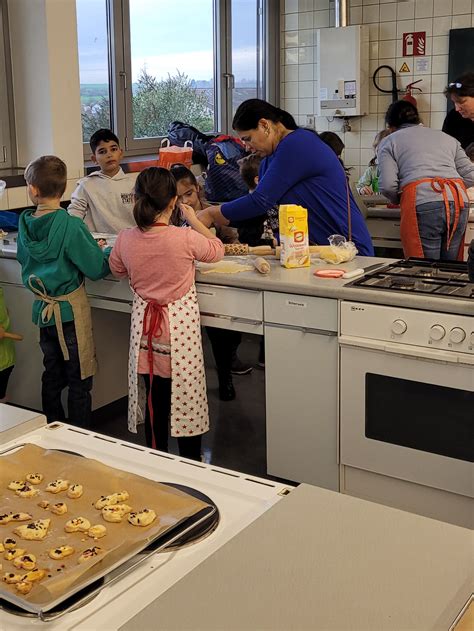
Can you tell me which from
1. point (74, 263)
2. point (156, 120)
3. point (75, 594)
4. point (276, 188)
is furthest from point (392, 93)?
point (75, 594)

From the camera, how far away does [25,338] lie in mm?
3549

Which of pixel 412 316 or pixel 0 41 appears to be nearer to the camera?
pixel 412 316

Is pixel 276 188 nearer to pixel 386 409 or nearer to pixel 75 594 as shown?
pixel 386 409

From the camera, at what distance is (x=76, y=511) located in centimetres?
120

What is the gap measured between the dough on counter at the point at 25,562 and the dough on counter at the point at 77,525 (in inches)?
3.2

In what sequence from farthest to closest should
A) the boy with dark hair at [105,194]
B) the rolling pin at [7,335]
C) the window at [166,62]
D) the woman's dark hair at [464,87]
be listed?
the window at [166,62] < the woman's dark hair at [464,87] < the boy with dark hair at [105,194] < the rolling pin at [7,335]

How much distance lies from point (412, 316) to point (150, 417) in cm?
101

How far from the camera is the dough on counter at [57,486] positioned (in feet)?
4.13

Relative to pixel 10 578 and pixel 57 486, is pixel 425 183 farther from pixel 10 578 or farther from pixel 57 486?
pixel 10 578

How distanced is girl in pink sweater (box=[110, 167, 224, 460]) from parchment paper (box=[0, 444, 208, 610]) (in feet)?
4.34

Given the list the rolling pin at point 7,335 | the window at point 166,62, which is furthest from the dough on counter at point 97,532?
the window at point 166,62

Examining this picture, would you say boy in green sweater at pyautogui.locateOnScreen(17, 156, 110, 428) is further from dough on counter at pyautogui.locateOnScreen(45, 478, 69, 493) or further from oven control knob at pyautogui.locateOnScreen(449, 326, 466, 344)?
dough on counter at pyautogui.locateOnScreen(45, 478, 69, 493)

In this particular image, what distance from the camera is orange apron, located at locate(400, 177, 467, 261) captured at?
3.97 m

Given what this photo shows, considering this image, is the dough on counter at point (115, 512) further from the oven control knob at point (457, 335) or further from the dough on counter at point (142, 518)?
the oven control knob at point (457, 335)
